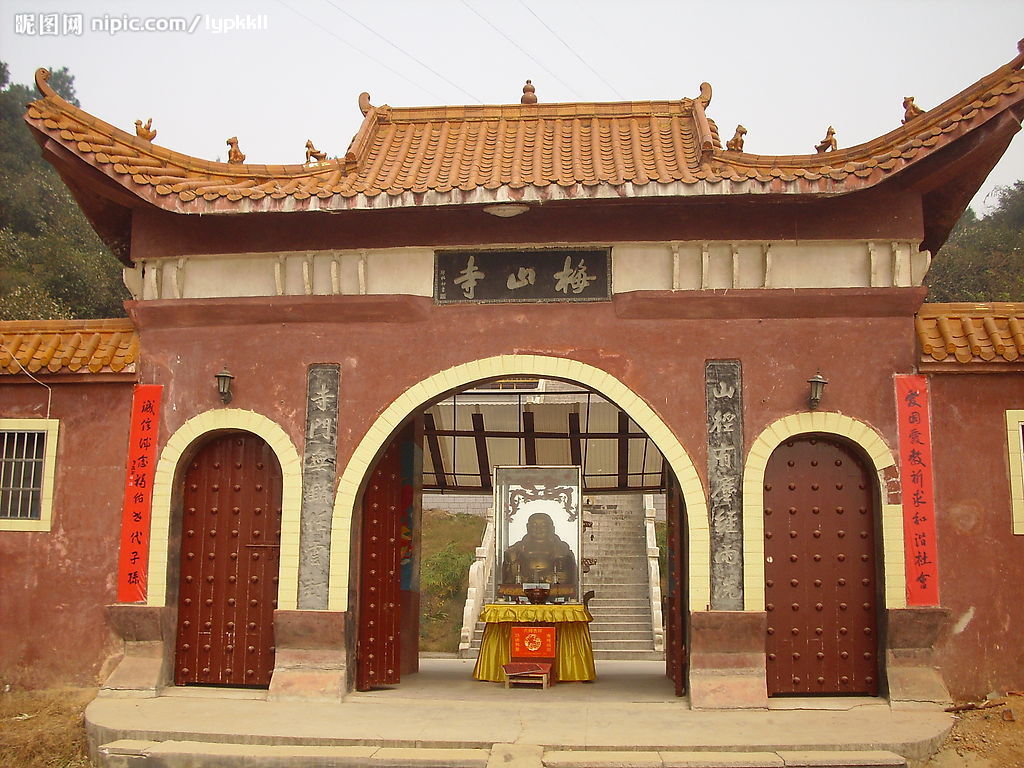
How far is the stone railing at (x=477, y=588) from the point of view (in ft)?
56.6

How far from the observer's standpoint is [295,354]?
9781mm

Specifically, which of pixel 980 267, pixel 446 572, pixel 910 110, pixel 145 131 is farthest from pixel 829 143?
pixel 980 267

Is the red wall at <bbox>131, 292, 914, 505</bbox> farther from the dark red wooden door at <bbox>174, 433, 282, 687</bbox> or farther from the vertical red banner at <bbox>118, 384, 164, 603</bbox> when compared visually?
the dark red wooden door at <bbox>174, 433, 282, 687</bbox>

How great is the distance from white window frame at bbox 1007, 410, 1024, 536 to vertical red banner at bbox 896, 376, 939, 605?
69cm

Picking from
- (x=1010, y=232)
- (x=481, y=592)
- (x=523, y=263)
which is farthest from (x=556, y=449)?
(x=1010, y=232)

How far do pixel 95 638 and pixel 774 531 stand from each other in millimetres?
6315

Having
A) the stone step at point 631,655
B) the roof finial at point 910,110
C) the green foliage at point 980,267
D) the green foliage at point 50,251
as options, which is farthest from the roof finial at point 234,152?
the green foliage at point 980,267

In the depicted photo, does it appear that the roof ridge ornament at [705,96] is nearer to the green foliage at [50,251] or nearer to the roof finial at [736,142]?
the roof finial at [736,142]

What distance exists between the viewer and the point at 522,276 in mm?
9695

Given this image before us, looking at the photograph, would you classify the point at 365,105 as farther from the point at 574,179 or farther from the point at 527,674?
the point at 527,674

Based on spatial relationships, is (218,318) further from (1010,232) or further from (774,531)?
(1010,232)

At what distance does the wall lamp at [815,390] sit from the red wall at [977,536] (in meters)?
1.02

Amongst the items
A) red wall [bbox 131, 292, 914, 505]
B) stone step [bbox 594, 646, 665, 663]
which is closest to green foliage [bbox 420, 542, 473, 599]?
stone step [bbox 594, 646, 665, 663]

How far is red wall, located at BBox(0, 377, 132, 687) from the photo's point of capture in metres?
9.52
